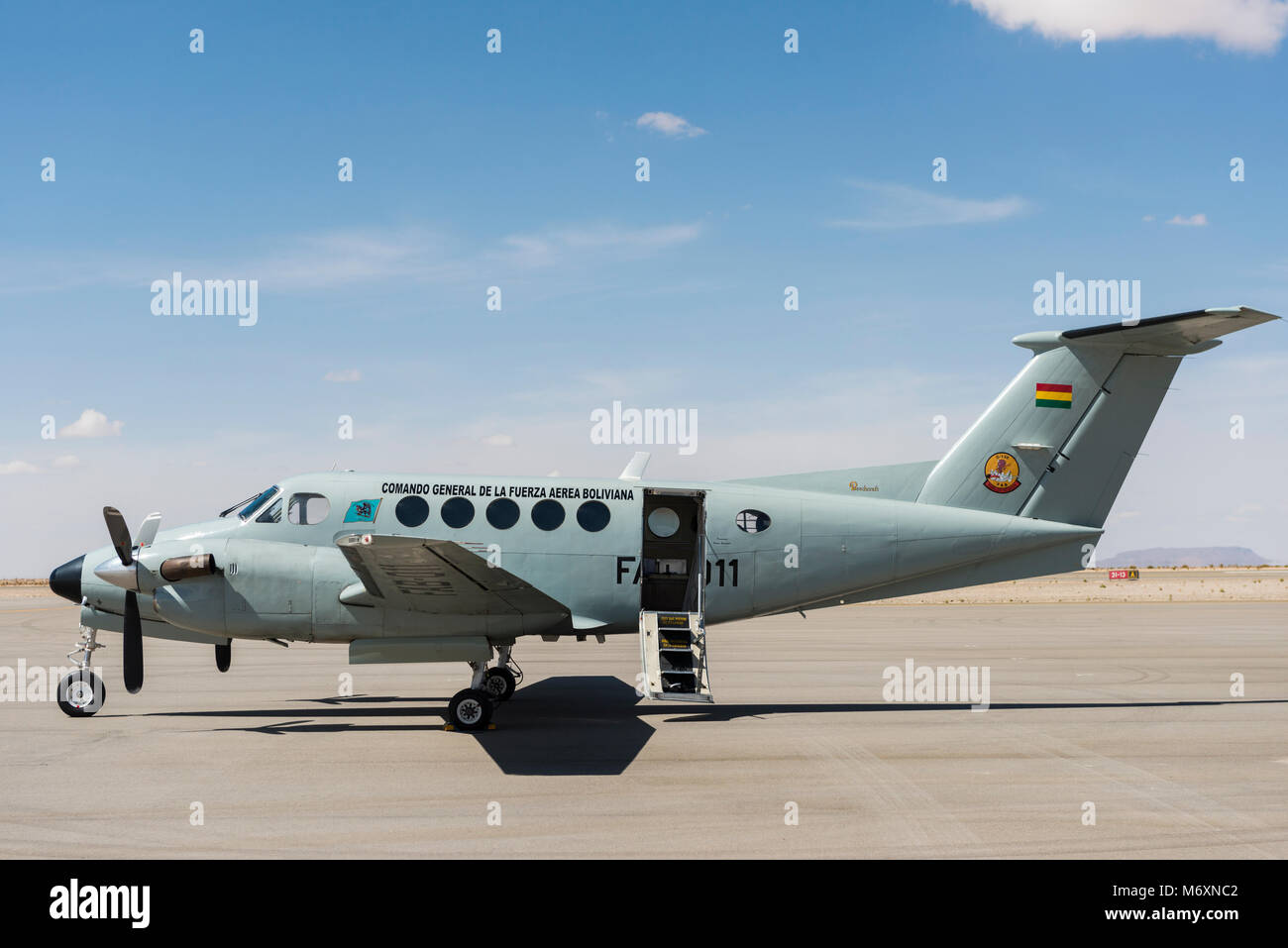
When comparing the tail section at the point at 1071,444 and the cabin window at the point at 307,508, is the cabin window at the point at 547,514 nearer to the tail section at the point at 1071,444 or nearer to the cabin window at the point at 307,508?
the cabin window at the point at 307,508

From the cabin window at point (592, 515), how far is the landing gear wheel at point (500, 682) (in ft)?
8.96

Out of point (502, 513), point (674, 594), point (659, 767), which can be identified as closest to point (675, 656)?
point (674, 594)

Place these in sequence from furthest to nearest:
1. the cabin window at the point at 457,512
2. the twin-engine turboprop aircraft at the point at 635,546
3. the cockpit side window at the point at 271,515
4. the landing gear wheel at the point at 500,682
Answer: the landing gear wheel at the point at 500,682, the cabin window at the point at 457,512, the cockpit side window at the point at 271,515, the twin-engine turboprop aircraft at the point at 635,546

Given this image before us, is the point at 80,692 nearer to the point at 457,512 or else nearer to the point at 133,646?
the point at 133,646

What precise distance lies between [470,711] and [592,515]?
3.06 meters

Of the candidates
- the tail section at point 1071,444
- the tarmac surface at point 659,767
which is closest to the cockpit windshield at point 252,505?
the tarmac surface at point 659,767

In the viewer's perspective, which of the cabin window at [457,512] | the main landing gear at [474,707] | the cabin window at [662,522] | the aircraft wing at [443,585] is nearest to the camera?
the aircraft wing at [443,585]

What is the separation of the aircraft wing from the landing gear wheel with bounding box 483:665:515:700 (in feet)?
5.68

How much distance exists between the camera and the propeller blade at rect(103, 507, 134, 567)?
37.2 feet

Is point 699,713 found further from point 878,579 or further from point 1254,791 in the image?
point 1254,791

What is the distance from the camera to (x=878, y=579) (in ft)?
43.1

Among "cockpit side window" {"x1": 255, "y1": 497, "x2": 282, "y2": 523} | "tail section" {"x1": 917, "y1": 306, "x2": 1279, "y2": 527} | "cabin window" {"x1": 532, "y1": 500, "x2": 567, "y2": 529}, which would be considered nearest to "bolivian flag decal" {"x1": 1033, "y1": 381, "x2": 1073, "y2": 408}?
"tail section" {"x1": 917, "y1": 306, "x2": 1279, "y2": 527}

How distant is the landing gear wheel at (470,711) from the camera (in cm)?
1159
